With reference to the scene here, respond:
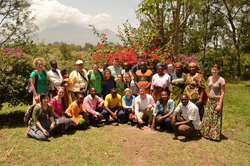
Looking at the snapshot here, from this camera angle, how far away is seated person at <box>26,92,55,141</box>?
15.9 feet

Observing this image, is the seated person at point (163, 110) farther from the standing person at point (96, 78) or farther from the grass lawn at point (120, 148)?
the standing person at point (96, 78)

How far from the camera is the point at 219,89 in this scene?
506 centimetres

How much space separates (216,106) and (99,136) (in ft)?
11.0

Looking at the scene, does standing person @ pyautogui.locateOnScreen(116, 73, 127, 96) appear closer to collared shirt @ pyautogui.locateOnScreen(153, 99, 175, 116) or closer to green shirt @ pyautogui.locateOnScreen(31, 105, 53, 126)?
collared shirt @ pyautogui.locateOnScreen(153, 99, 175, 116)

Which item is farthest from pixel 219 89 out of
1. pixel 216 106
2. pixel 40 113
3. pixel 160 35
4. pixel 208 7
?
pixel 208 7

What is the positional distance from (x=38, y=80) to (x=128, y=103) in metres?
2.90

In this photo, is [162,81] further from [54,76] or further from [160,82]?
[54,76]

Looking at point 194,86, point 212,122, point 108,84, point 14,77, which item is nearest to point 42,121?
point 14,77

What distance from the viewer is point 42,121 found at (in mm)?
5074

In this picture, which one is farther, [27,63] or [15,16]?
[15,16]

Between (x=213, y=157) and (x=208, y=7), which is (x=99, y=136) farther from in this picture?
Result: (x=208, y=7)

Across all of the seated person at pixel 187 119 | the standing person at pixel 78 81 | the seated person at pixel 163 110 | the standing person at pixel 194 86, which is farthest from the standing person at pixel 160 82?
the standing person at pixel 78 81

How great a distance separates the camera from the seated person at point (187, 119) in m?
4.96

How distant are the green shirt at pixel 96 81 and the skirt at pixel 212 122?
3491mm
